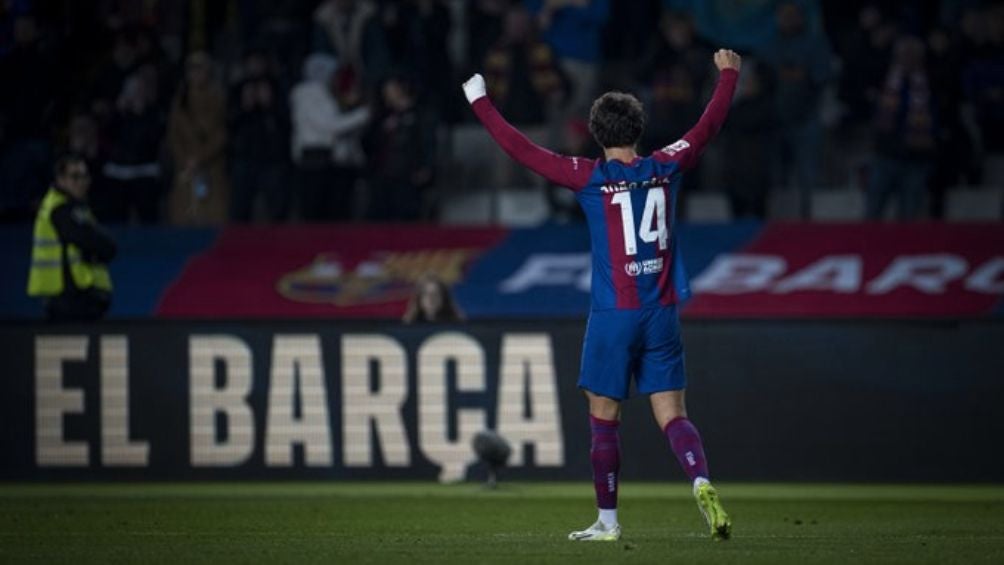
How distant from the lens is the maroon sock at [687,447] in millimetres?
10312

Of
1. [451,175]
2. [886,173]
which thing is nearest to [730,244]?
[886,173]

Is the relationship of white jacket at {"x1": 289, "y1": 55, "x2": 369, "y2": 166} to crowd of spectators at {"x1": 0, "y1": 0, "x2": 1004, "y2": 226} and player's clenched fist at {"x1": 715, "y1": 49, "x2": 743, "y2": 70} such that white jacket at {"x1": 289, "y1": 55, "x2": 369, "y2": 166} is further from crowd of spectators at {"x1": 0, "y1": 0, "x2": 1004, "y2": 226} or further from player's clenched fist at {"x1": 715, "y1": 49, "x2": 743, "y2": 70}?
player's clenched fist at {"x1": 715, "y1": 49, "x2": 743, "y2": 70}

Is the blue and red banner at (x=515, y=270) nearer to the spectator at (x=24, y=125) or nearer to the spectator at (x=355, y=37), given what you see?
the spectator at (x=24, y=125)

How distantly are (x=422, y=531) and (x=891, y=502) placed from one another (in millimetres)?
3893

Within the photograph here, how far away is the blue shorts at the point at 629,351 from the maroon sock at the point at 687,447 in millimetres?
180

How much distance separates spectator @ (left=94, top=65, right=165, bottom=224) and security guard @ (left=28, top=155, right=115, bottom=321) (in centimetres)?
491

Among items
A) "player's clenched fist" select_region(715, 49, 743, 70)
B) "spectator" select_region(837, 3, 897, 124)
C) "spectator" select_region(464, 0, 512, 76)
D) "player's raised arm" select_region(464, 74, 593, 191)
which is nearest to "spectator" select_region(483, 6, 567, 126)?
"spectator" select_region(464, 0, 512, 76)

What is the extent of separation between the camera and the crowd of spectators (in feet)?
68.8

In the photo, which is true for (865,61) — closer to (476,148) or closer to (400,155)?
(476,148)

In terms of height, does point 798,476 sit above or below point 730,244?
below

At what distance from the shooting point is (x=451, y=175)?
880 inches

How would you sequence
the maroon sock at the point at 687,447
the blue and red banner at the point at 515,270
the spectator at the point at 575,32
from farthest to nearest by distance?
1. the spectator at the point at 575,32
2. the blue and red banner at the point at 515,270
3. the maroon sock at the point at 687,447

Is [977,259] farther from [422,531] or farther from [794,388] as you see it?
[422,531]

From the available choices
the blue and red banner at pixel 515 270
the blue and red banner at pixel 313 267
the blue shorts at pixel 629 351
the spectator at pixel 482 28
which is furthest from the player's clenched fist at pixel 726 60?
the spectator at pixel 482 28
